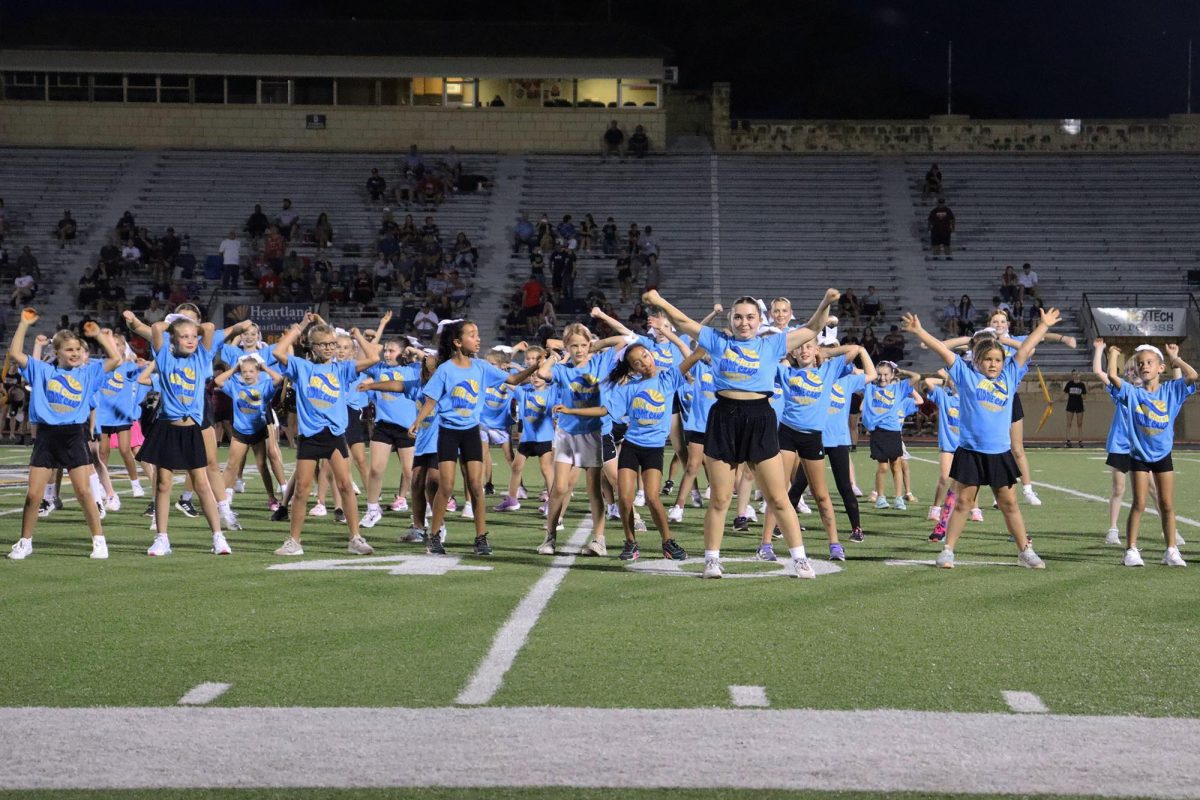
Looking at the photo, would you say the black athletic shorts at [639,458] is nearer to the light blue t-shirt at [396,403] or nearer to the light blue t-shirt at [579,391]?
the light blue t-shirt at [579,391]

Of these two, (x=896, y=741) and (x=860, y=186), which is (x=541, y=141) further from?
(x=896, y=741)

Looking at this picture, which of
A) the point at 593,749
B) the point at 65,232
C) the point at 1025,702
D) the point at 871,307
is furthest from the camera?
the point at 65,232

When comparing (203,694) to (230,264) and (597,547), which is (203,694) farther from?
(230,264)

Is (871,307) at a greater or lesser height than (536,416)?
greater

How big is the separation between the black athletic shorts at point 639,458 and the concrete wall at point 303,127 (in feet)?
106

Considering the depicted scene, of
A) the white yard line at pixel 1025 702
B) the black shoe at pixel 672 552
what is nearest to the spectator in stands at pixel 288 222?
the black shoe at pixel 672 552

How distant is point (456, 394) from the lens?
34.3 ft

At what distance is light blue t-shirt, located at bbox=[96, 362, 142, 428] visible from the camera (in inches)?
591

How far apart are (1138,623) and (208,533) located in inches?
293

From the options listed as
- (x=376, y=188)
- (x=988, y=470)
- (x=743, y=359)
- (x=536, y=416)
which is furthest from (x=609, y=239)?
(x=743, y=359)

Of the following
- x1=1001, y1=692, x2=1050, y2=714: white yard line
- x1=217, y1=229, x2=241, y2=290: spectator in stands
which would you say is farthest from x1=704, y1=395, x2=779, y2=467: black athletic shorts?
x1=217, y1=229, x2=241, y2=290: spectator in stands

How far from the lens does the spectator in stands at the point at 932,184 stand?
39.3 m

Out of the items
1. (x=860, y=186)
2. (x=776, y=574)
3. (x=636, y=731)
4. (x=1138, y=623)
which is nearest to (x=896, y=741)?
(x=636, y=731)

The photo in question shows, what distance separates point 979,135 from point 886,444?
29040 millimetres
